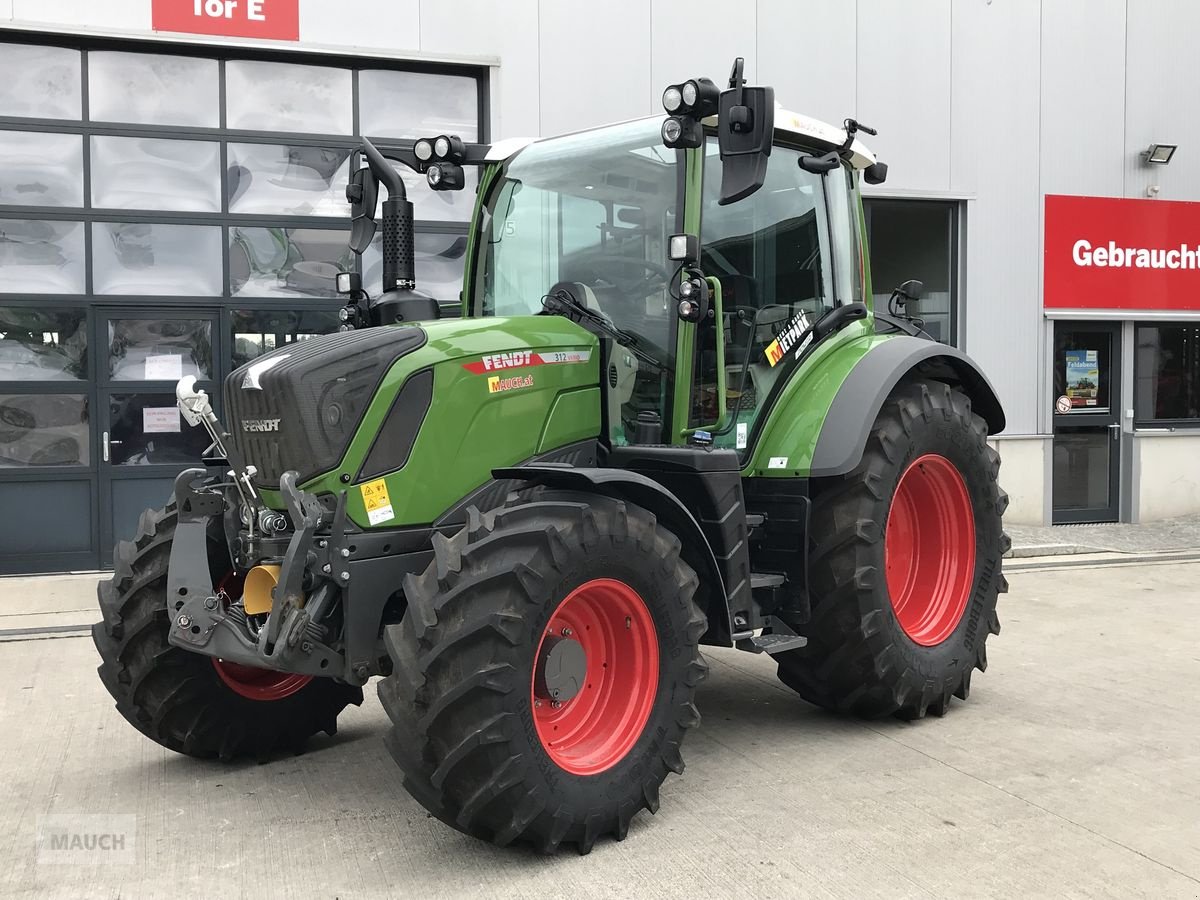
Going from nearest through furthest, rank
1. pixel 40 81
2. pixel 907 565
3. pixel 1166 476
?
pixel 907 565
pixel 40 81
pixel 1166 476

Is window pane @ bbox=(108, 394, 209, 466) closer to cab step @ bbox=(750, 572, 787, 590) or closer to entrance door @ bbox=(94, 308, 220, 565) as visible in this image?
entrance door @ bbox=(94, 308, 220, 565)

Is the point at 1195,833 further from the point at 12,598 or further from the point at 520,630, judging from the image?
the point at 12,598

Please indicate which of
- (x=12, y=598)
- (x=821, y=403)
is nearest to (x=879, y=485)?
(x=821, y=403)

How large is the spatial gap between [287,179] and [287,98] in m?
0.66

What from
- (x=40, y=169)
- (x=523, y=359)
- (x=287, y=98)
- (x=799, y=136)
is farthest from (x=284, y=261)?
(x=523, y=359)

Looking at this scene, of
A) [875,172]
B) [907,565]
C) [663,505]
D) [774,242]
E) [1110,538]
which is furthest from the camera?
[1110,538]

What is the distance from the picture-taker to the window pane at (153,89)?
9.39 meters

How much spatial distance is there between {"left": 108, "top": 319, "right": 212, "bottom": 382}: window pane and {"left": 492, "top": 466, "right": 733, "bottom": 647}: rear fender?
6.42 meters

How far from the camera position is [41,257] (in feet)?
30.7

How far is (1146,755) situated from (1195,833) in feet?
2.84

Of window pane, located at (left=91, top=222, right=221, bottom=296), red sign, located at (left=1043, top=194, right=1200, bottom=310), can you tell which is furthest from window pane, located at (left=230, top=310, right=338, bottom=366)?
red sign, located at (left=1043, top=194, right=1200, bottom=310)

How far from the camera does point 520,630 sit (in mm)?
3455

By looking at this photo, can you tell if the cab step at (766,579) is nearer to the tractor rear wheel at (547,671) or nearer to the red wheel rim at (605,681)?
the tractor rear wheel at (547,671)

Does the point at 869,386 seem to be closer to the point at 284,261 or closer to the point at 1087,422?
the point at 284,261
